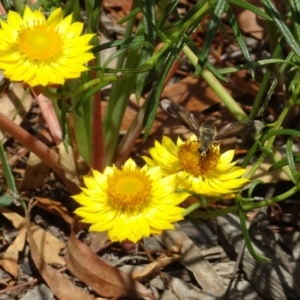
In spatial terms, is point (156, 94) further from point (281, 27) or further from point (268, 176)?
point (268, 176)

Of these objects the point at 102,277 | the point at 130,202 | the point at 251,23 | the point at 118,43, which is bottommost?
the point at 130,202

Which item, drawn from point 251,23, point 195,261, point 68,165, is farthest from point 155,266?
point 251,23

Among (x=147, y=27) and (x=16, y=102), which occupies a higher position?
(x=16, y=102)

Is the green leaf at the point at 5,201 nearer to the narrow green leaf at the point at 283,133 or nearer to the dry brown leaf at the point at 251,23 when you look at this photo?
the narrow green leaf at the point at 283,133

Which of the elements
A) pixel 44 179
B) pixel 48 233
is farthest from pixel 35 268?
pixel 44 179

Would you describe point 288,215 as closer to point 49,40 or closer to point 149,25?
point 149,25

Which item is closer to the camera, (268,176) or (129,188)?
(129,188)

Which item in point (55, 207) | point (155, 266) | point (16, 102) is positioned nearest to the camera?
point (155, 266)

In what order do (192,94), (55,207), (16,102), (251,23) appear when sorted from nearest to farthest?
(55,207), (16,102), (192,94), (251,23)
